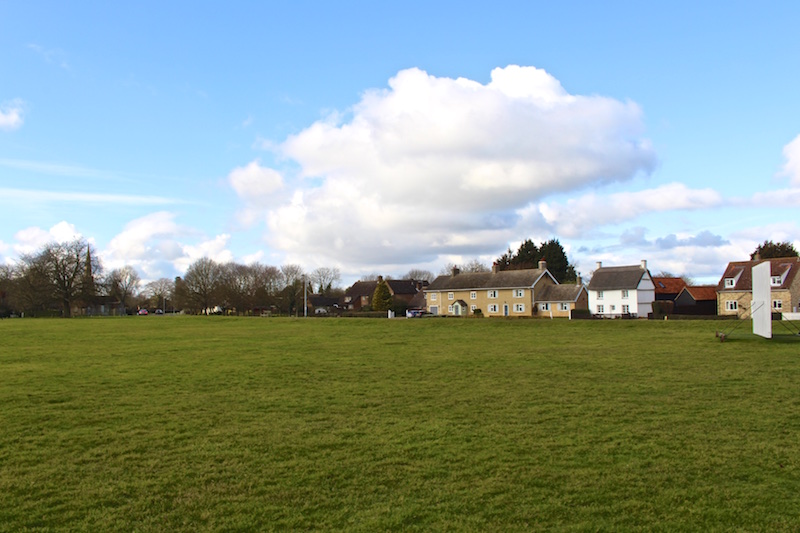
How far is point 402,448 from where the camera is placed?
938 centimetres

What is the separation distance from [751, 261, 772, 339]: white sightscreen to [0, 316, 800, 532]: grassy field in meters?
9.40

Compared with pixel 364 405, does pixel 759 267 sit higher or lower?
higher

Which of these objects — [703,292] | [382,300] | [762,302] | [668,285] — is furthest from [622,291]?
[762,302]

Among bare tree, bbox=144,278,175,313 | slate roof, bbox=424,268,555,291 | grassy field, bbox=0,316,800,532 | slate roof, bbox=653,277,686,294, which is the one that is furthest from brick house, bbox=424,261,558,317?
bare tree, bbox=144,278,175,313

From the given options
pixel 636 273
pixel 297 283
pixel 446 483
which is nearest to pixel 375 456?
pixel 446 483

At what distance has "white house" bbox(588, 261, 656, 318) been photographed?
248 feet

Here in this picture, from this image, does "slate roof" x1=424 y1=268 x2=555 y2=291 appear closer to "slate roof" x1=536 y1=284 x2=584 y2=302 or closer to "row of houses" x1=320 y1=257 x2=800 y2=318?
"row of houses" x1=320 y1=257 x2=800 y2=318

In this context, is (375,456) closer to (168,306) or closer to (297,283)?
(297,283)

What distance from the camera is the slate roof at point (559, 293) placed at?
81312 mm

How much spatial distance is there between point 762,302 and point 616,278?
5015cm

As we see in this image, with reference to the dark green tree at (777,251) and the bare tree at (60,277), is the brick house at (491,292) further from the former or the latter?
the bare tree at (60,277)

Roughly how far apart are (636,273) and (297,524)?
76857 mm

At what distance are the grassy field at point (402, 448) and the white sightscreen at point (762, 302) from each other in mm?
9401

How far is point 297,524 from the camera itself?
6.31 meters
